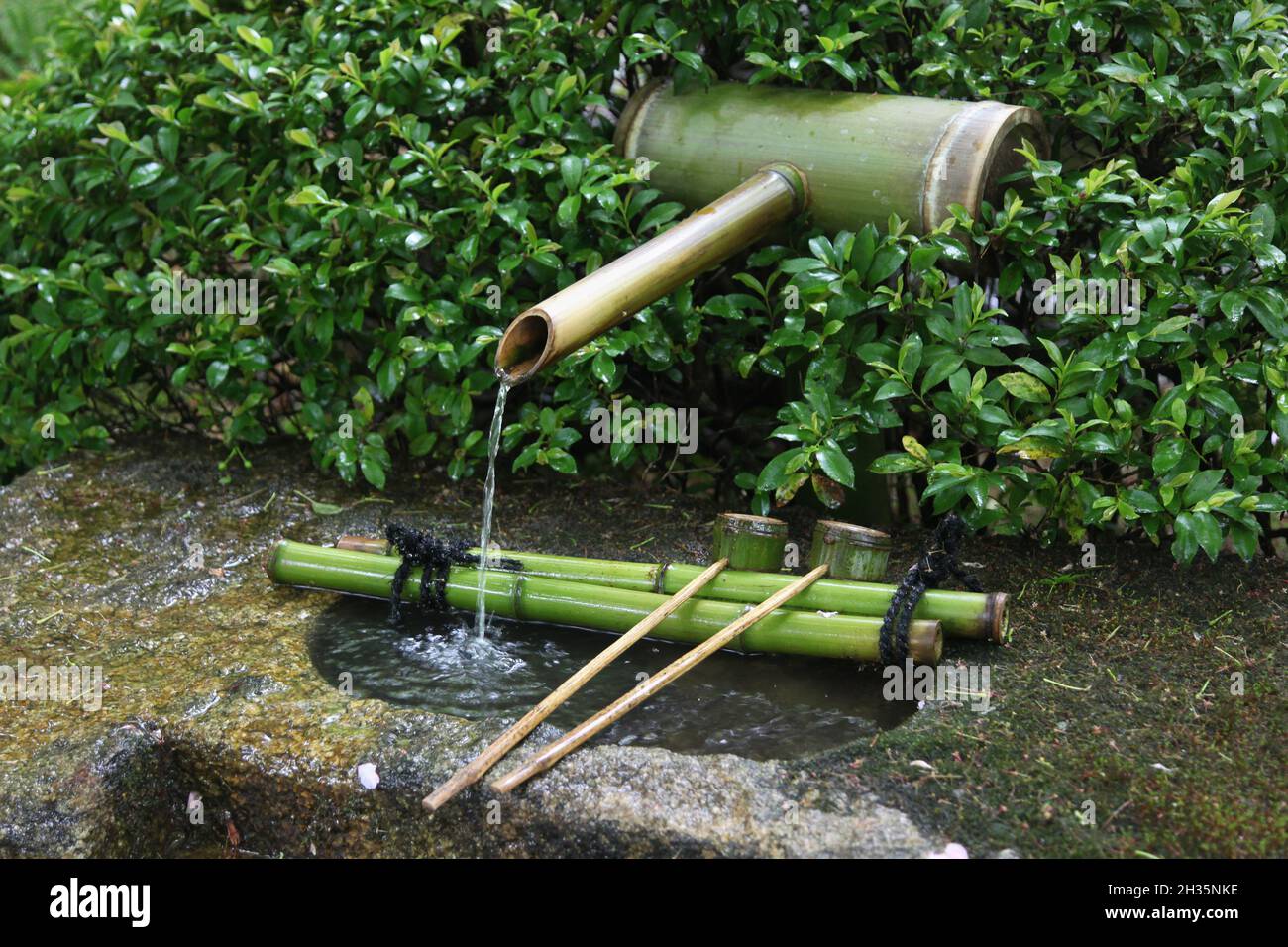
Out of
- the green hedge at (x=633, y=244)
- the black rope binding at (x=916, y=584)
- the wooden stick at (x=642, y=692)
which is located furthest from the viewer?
the green hedge at (x=633, y=244)

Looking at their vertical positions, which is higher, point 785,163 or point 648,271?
point 785,163

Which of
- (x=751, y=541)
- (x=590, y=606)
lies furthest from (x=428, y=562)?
(x=751, y=541)

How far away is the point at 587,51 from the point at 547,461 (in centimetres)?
162

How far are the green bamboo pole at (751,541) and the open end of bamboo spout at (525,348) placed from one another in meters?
0.76

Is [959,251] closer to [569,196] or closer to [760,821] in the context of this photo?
[569,196]

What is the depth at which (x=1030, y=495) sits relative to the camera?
4062 mm

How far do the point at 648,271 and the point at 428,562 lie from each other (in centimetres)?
114

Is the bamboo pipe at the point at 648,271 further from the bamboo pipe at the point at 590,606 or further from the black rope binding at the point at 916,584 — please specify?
the black rope binding at the point at 916,584

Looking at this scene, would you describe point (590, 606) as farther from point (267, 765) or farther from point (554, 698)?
point (267, 765)

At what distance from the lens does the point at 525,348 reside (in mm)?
3713

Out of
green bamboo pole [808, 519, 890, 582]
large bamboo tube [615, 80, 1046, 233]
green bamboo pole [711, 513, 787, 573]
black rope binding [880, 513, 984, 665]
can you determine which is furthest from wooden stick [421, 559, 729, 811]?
large bamboo tube [615, 80, 1046, 233]

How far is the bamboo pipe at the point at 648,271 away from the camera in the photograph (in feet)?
11.6

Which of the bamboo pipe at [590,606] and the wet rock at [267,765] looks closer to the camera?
the wet rock at [267,765]

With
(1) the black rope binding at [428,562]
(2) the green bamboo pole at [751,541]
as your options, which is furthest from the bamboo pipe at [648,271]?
(2) the green bamboo pole at [751,541]
